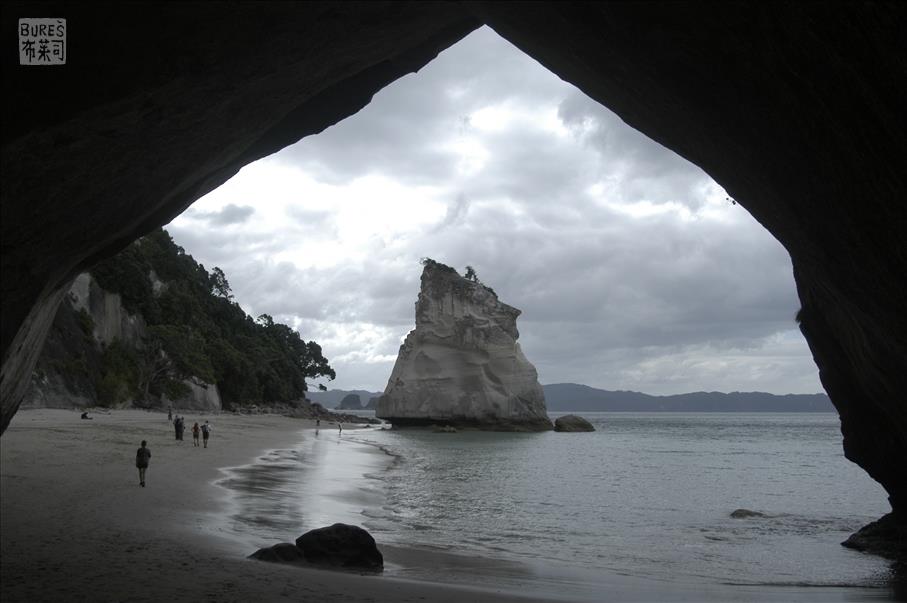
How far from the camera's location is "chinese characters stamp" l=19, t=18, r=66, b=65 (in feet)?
13.6

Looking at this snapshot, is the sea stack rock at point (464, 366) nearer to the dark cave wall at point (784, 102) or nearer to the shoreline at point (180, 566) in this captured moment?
the shoreline at point (180, 566)

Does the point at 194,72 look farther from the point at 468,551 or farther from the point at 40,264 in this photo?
the point at 468,551

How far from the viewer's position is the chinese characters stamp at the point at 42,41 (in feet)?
13.6

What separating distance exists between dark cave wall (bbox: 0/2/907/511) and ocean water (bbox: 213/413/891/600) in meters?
5.54

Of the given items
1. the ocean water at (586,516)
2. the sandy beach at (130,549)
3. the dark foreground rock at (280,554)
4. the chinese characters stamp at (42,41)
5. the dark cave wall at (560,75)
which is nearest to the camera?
the dark cave wall at (560,75)

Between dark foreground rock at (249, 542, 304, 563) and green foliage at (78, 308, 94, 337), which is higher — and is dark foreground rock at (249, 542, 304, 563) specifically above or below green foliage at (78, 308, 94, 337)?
below

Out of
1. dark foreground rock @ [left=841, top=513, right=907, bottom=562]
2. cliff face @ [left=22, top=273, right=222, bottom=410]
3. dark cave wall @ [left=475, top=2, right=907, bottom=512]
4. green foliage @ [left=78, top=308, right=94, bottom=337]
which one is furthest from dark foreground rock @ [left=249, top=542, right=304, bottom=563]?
green foliage @ [left=78, top=308, right=94, bottom=337]

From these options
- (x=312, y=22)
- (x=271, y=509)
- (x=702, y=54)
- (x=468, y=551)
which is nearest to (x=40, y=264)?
(x=312, y=22)

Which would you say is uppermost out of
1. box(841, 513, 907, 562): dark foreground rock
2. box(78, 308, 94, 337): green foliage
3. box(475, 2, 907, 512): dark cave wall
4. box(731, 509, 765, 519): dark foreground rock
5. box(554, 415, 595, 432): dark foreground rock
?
box(78, 308, 94, 337): green foliage

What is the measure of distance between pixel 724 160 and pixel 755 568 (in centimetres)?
880

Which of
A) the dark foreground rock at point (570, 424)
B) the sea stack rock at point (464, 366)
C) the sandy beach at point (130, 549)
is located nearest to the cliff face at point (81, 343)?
the sandy beach at point (130, 549)

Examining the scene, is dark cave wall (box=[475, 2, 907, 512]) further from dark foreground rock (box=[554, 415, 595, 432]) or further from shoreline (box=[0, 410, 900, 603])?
dark foreground rock (box=[554, 415, 595, 432])

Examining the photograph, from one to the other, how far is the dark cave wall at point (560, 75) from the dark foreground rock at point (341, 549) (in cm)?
443

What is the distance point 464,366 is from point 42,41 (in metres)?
64.9
